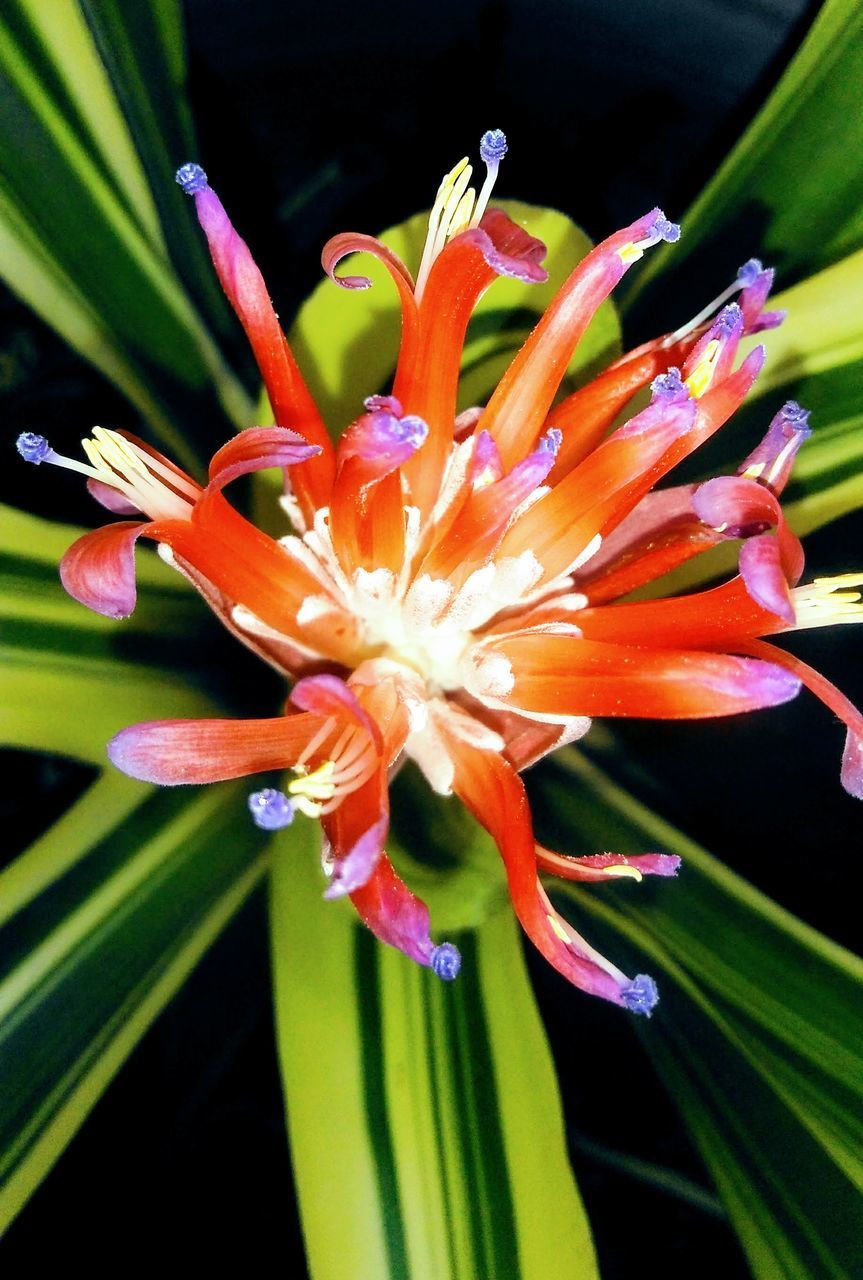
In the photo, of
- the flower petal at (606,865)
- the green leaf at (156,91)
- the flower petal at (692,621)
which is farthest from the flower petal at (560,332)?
the green leaf at (156,91)

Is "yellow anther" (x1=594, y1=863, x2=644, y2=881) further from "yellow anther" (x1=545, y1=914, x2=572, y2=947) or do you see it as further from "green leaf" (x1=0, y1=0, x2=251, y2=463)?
"green leaf" (x1=0, y1=0, x2=251, y2=463)

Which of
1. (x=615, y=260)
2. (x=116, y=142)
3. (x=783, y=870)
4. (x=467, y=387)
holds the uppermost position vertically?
(x=116, y=142)

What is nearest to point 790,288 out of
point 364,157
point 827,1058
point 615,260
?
point 615,260

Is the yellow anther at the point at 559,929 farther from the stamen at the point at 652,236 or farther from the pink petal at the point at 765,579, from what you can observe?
the stamen at the point at 652,236

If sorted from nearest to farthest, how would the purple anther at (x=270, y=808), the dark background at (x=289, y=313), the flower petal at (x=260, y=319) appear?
the purple anther at (x=270, y=808)
the flower petal at (x=260, y=319)
the dark background at (x=289, y=313)

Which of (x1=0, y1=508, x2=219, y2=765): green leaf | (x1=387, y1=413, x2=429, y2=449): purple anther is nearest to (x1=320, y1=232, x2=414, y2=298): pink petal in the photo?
(x1=387, y1=413, x2=429, y2=449): purple anther

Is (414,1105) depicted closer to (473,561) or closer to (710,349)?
(473,561)

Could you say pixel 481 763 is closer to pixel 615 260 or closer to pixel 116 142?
pixel 615 260
